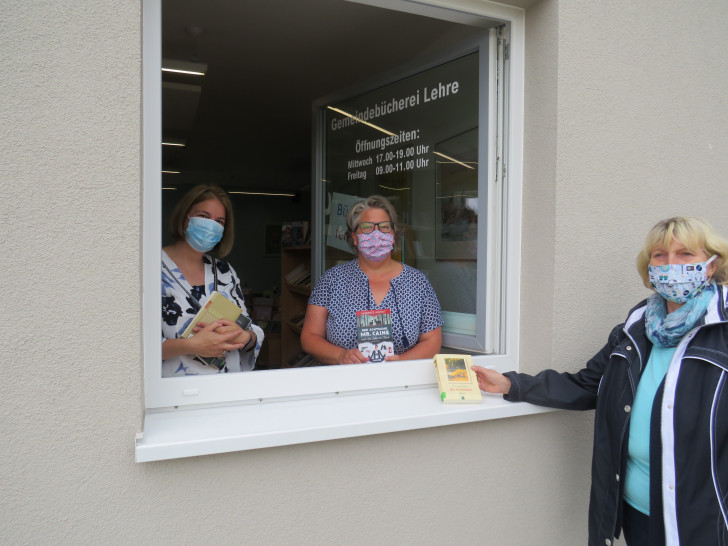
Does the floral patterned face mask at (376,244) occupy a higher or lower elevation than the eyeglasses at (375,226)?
lower

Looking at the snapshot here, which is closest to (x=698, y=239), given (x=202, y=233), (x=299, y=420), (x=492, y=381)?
(x=492, y=381)

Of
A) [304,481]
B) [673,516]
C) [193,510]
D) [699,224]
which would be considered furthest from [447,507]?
[699,224]

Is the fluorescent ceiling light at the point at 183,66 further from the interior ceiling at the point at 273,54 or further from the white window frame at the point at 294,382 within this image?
the white window frame at the point at 294,382

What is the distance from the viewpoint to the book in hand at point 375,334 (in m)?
2.60

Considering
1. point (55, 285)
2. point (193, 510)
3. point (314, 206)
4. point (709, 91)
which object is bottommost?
point (193, 510)

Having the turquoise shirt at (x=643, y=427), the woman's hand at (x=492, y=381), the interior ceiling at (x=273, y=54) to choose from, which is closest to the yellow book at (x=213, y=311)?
the woman's hand at (x=492, y=381)

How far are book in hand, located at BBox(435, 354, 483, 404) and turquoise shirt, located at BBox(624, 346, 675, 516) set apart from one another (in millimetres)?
573

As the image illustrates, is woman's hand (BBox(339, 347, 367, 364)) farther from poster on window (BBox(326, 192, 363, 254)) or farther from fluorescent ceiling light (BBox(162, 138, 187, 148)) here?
fluorescent ceiling light (BBox(162, 138, 187, 148))

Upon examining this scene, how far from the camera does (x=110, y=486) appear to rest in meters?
1.62

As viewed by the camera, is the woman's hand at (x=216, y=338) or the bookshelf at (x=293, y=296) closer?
the woman's hand at (x=216, y=338)

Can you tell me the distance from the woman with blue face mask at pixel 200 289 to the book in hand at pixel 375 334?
0.49 m

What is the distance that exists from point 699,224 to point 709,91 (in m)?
1.46

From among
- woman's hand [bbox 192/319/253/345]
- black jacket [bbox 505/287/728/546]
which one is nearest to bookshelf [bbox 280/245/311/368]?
woman's hand [bbox 192/319/253/345]

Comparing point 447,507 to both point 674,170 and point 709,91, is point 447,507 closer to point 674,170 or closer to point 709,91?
point 674,170
